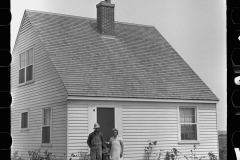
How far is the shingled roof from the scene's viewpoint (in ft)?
55.4

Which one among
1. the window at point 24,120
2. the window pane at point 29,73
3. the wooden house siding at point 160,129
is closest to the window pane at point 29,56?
the window pane at point 29,73

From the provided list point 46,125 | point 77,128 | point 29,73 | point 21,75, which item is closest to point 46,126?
point 46,125

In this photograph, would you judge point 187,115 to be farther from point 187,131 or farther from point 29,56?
point 29,56

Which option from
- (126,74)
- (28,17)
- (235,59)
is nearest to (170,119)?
(126,74)

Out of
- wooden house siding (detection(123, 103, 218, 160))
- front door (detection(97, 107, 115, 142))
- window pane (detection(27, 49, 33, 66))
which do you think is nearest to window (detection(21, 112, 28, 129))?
window pane (detection(27, 49, 33, 66))

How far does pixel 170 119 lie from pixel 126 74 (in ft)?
10.2

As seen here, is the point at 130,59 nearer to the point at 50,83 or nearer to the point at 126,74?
the point at 126,74

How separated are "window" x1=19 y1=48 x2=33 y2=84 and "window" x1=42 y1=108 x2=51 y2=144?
7.80ft

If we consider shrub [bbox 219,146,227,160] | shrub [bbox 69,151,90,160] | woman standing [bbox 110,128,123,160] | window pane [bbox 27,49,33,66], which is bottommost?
shrub [bbox 219,146,227,160]

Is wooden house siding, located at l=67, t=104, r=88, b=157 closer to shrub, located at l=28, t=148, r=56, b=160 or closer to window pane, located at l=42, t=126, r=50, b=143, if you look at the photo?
shrub, located at l=28, t=148, r=56, b=160

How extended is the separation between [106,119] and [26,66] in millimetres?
6034

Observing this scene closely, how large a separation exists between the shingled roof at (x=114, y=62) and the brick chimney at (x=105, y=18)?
0.39 meters

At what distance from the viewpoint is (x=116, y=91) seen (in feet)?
55.2
